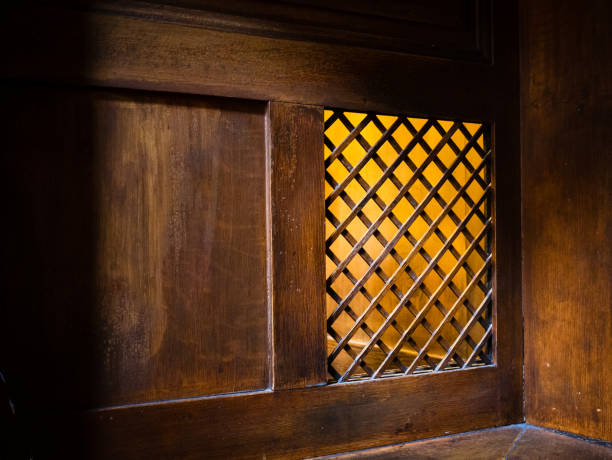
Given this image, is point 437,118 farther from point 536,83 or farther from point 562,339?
point 562,339

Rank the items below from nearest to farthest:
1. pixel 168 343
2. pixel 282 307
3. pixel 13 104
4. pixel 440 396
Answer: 1. pixel 13 104
2. pixel 168 343
3. pixel 282 307
4. pixel 440 396

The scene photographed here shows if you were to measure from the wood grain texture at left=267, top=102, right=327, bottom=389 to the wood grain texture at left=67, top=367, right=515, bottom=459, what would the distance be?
3.9 inches

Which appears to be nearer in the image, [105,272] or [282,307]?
[105,272]

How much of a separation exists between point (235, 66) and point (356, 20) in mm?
463

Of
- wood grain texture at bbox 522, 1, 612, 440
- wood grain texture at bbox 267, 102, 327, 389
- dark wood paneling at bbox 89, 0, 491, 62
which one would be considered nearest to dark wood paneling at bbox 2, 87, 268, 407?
wood grain texture at bbox 267, 102, 327, 389

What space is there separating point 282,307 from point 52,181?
73 centimetres

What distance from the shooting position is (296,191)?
66.4 inches

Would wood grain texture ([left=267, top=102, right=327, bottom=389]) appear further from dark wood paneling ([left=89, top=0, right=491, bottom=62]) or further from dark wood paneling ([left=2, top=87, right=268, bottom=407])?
dark wood paneling ([left=89, top=0, right=491, bottom=62])

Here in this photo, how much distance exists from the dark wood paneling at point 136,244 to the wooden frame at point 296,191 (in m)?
0.05

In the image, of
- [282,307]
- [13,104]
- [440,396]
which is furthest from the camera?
[440,396]

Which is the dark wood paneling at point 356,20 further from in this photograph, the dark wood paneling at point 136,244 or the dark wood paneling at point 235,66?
the dark wood paneling at point 136,244

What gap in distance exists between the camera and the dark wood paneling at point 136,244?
1.42 metres

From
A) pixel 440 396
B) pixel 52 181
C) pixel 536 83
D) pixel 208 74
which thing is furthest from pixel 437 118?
pixel 52 181

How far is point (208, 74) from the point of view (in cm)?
158
